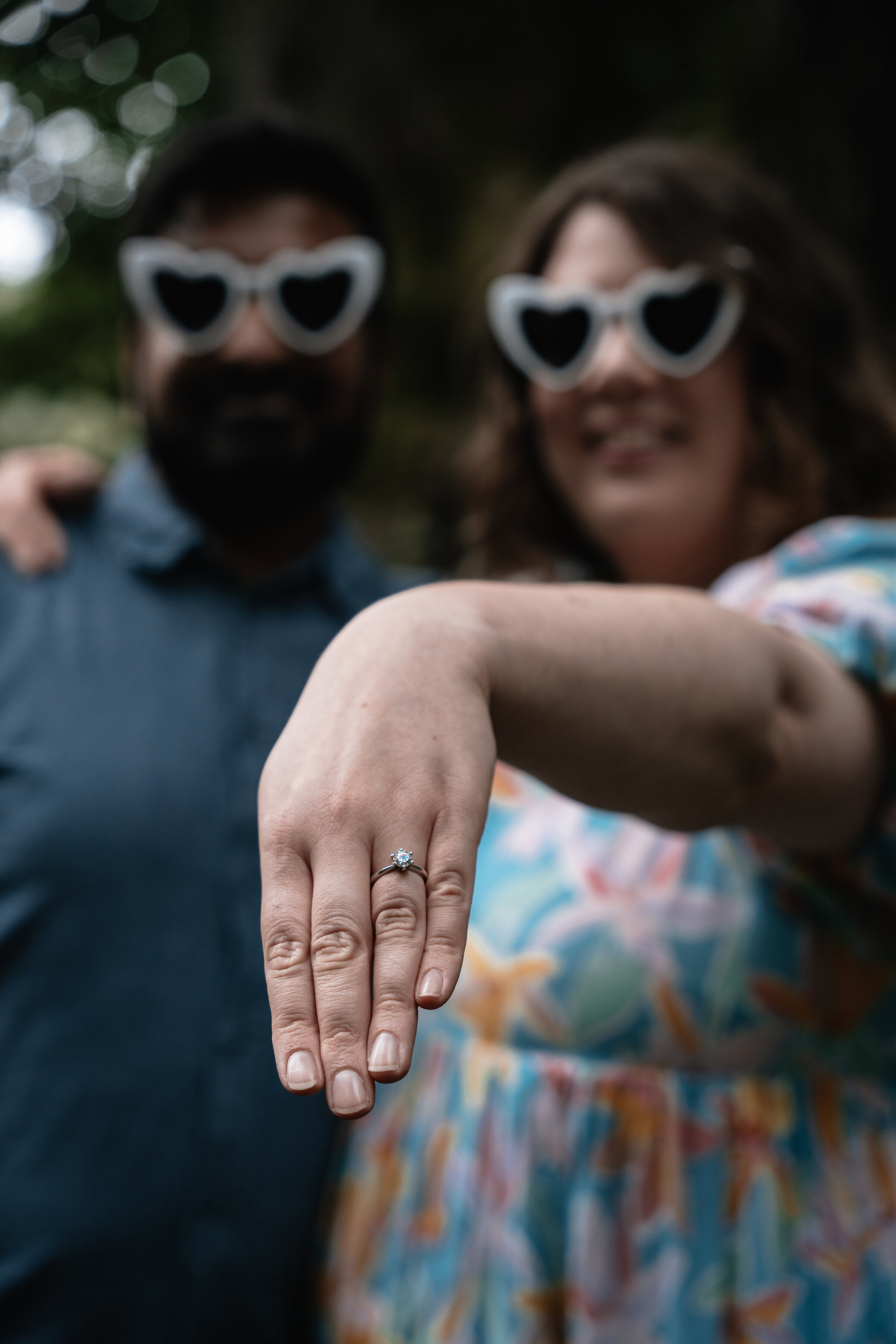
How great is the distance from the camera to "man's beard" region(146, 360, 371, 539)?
6.31 feet

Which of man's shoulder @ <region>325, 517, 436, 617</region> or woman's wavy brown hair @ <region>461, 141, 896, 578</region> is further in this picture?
man's shoulder @ <region>325, 517, 436, 617</region>

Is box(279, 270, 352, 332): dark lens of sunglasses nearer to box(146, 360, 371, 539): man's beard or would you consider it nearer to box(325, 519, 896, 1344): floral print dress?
box(146, 360, 371, 539): man's beard

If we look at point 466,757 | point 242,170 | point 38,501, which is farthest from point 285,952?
point 242,170

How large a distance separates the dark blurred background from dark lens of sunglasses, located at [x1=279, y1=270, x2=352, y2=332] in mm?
1052

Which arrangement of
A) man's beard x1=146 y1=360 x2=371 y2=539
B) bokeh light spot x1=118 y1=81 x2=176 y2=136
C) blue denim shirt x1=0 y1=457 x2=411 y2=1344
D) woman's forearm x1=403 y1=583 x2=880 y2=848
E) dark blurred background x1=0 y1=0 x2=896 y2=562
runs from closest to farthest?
woman's forearm x1=403 y1=583 x2=880 y2=848
blue denim shirt x1=0 y1=457 x2=411 y2=1344
man's beard x1=146 y1=360 x2=371 y2=539
dark blurred background x1=0 y1=0 x2=896 y2=562
bokeh light spot x1=118 y1=81 x2=176 y2=136

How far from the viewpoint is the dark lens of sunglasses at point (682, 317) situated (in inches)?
60.5

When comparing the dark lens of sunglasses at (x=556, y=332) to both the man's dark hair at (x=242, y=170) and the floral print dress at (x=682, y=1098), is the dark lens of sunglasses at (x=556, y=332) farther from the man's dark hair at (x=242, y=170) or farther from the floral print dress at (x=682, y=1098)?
the man's dark hair at (x=242, y=170)

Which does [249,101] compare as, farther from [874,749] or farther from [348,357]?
[874,749]

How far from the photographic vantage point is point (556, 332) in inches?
64.2

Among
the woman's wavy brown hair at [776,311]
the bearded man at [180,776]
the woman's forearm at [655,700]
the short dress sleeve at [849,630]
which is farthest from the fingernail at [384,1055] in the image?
the woman's wavy brown hair at [776,311]

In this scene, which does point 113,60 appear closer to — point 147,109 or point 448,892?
point 147,109

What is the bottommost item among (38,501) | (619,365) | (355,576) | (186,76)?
(355,576)

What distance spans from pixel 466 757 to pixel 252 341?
146cm

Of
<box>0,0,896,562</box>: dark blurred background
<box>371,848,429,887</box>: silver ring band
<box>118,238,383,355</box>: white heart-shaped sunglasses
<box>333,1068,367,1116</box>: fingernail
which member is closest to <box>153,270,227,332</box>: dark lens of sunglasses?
<box>118,238,383,355</box>: white heart-shaped sunglasses
